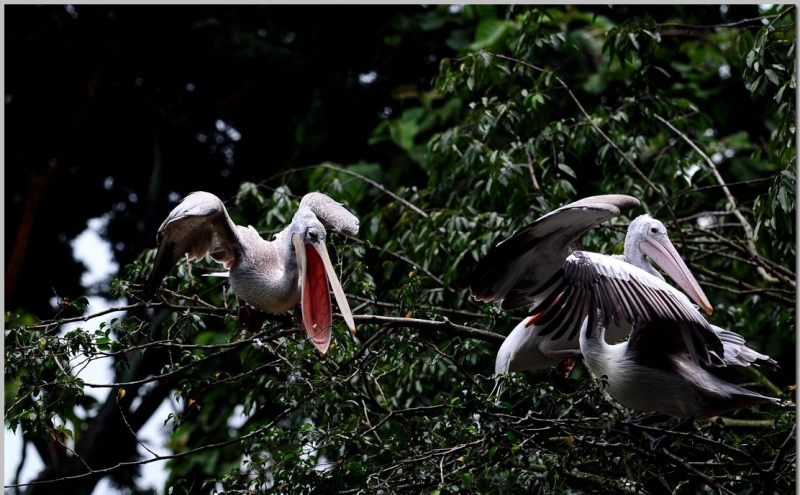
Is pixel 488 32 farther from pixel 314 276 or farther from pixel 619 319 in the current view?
pixel 619 319

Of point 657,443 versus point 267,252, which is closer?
point 657,443

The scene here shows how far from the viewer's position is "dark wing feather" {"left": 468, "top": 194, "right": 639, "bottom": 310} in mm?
4527

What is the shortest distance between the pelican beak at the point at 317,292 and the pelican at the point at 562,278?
0.72m

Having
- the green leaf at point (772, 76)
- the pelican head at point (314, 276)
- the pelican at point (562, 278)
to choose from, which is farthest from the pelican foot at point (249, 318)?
the green leaf at point (772, 76)

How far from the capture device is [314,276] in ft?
16.9

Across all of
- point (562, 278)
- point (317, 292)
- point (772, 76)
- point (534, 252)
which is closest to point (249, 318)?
point (317, 292)

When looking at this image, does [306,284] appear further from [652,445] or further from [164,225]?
[652,445]

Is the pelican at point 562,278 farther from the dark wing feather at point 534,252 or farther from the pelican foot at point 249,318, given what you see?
the pelican foot at point 249,318

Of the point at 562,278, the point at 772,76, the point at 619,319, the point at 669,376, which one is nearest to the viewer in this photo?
the point at 619,319

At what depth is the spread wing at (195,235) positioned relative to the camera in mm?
4797

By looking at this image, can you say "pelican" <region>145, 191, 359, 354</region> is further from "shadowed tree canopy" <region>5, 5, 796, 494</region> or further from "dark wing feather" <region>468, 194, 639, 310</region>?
"dark wing feather" <region>468, 194, 639, 310</region>

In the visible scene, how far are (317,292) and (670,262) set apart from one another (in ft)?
6.26

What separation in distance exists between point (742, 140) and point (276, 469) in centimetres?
528

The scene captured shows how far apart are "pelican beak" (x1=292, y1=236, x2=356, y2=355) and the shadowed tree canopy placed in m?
0.09
